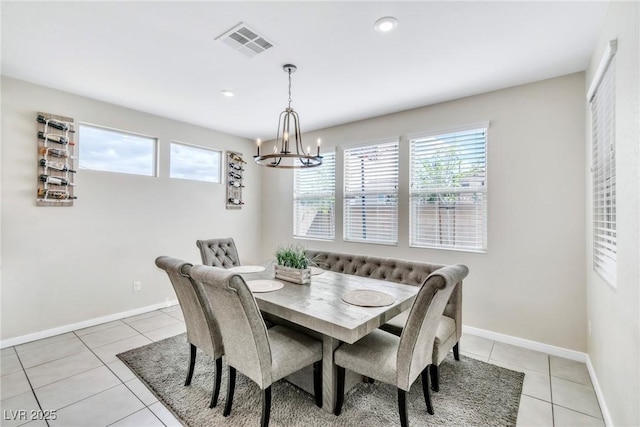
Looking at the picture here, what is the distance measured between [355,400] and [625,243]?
1.87 meters

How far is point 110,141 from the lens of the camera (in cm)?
366

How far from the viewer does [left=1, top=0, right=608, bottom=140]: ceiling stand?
1.93m

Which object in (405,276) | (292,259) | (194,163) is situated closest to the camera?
(292,259)

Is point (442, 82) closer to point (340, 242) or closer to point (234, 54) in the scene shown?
point (234, 54)

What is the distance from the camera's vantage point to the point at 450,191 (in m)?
3.41

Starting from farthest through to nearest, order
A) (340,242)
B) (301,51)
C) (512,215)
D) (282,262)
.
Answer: (340,242)
(512,215)
(282,262)
(301,51)

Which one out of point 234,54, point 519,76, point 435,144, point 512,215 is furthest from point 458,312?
point 234,54

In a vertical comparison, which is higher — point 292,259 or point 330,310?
point 292,259

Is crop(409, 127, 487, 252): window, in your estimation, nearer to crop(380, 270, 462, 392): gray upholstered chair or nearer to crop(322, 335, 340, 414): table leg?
crop(380, 270, 462, 392): gray upholstered chair

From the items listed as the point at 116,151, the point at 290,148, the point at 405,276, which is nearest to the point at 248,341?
the point at 405,276

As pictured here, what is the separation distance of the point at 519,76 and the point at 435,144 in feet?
3.36

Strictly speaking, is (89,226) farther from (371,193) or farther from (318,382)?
(371,193)

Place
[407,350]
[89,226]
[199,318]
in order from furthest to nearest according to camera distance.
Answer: [89,226]
[199,318]
[407,350]

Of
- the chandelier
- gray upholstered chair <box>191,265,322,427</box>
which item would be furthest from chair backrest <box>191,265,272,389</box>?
the chandelier
